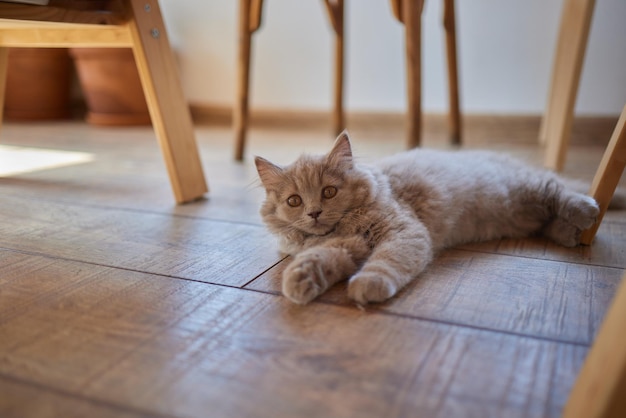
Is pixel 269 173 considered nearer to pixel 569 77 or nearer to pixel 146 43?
pixel 146 43

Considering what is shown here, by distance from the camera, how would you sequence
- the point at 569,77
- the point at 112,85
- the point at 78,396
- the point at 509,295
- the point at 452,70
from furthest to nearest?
the point at 112,85
the point at 452,70
the point at 569,77
the point at 509,295
the point at 78,396

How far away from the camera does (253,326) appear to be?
0.93m

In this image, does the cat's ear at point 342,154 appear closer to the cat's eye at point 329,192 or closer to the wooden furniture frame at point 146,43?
the cat's eye at point 329,192

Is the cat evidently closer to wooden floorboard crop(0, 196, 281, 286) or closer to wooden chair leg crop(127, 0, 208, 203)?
wooden floorboard crop(0, 196, 281, 286)

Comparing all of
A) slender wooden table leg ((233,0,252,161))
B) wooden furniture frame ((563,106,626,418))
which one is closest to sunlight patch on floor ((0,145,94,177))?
slender wooden table leg ((233,0,252,161))

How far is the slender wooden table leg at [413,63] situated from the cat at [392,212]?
726 mm

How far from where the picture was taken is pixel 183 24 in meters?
3.78

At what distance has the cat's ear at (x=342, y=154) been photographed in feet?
4.18

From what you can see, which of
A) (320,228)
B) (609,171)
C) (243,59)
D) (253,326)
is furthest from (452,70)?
(253,326)

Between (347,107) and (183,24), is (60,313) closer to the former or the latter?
(347,107)

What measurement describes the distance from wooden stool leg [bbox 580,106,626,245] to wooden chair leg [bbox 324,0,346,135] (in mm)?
1669

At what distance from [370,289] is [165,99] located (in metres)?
1.02

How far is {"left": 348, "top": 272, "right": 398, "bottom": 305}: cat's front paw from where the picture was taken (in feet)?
3.28

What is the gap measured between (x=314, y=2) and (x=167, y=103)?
199 cm
